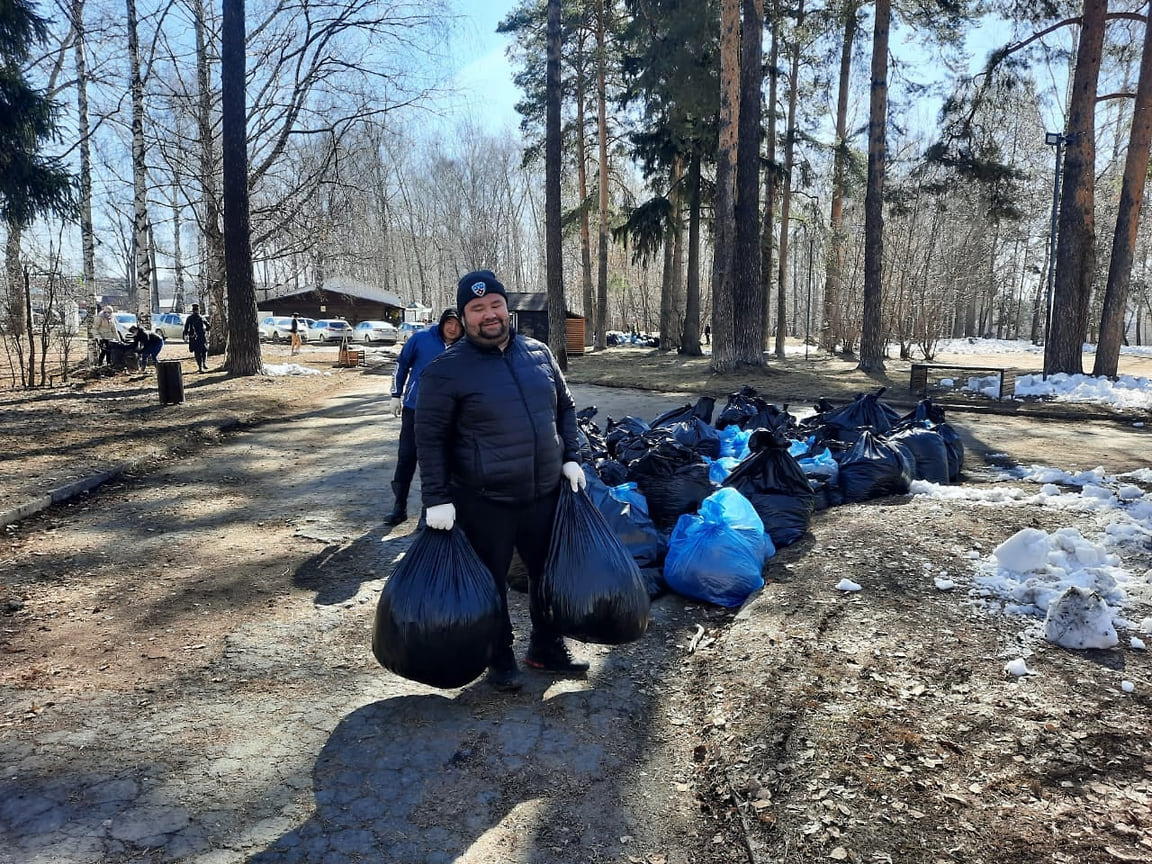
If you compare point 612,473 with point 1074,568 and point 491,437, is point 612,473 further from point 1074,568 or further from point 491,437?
point 1074,568

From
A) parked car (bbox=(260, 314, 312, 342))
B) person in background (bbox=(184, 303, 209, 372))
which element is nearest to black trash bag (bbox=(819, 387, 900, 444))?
person in background (bbox=(184, 303, 209, 372))

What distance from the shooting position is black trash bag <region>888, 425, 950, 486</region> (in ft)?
19.2

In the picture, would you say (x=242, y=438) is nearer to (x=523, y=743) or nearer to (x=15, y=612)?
(x=15, y=612)

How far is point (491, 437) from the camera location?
2721mm

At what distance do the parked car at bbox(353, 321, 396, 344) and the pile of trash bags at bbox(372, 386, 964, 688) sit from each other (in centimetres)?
3136

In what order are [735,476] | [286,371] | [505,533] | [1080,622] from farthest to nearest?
[286,371] → [735,476] → [1080,622] → [505,533]

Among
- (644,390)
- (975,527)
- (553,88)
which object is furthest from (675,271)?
(975,527)

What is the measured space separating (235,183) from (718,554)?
1371 centimetres

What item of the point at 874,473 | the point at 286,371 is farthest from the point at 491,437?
the point at 286,371

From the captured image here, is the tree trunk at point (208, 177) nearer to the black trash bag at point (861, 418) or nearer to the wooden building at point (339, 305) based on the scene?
the black trash bag at point (861, 418)

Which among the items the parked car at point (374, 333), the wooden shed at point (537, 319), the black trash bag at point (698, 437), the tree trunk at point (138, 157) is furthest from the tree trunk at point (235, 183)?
the parked car at point (374, 333)

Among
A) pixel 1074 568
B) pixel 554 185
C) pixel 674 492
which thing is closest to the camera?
pixel 1074 568

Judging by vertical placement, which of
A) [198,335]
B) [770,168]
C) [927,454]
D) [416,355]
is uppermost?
[770,168]

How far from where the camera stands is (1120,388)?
12.2 meters
